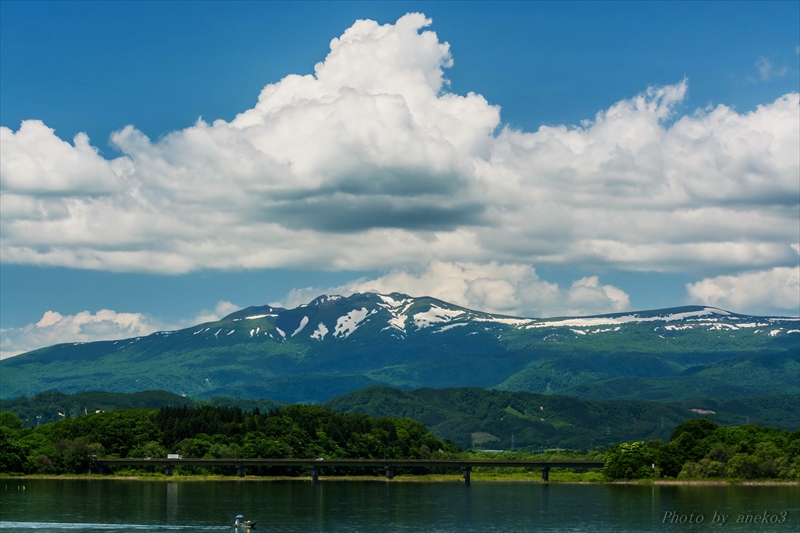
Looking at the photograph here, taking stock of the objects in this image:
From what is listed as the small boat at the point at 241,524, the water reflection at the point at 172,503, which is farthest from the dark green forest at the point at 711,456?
the small boat at the point at 241,524

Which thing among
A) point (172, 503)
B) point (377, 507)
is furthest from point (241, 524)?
point (377, 507)

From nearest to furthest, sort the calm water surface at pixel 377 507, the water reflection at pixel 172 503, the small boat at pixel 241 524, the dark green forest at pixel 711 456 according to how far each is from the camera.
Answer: the small boat at pixel 241 524 → the calm water surface at pixel 377 507 → the water reflection at pixel 172 503 → the dark green forest at pixel 711 456

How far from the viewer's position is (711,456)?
181250 mm

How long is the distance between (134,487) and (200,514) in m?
52.1

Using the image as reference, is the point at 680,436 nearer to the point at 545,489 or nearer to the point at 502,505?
the point at 545,489

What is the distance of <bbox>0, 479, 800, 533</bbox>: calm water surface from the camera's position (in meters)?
107

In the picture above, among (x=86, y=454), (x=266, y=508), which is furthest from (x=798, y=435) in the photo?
(x=86, y=454)

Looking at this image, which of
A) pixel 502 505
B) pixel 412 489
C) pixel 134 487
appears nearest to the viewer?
pixel 502 505

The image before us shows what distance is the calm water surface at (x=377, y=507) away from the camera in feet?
352

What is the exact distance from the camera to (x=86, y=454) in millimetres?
199625

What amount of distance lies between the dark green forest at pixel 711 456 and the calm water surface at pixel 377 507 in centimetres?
879

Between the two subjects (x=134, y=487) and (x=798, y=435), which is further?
(x=798, y=435)

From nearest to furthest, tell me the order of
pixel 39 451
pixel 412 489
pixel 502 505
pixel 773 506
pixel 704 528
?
1. pixel 704 528
2. pixel 773 506
3. pixel 502 505
4. pixel 412 489
5. pixel 39 451

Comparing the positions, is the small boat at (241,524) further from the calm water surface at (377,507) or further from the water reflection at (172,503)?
the water reflection at (172,503)
